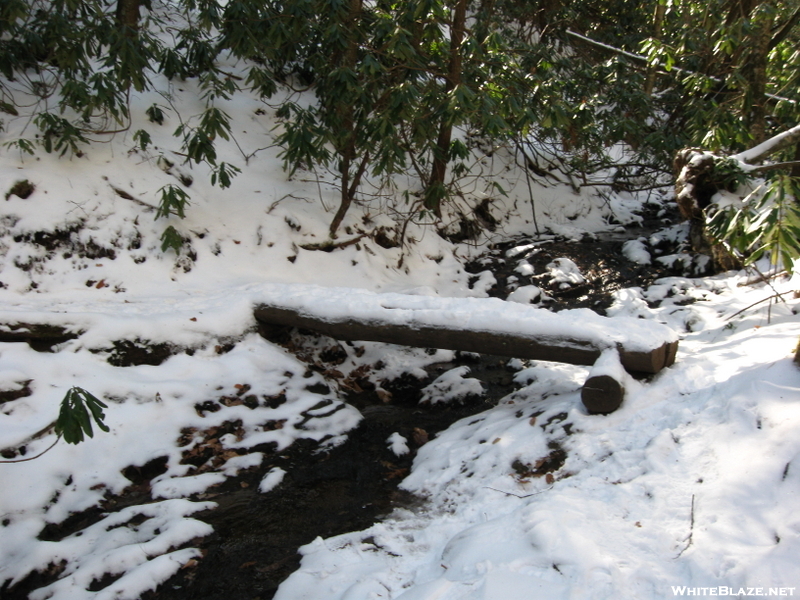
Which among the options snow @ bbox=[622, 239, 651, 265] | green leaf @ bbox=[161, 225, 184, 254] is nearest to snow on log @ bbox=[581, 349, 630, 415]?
green leaf @ bbox=[161, 225, 184, 254]

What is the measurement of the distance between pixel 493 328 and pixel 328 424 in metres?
1.49

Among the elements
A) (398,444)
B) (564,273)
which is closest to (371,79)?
(564,273)

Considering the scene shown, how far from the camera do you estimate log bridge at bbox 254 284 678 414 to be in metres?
3.62

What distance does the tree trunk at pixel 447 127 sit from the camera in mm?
6574

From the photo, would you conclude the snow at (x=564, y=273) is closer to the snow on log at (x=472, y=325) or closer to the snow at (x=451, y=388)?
the snow at (x=451, y=388)

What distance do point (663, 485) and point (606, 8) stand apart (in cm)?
1035

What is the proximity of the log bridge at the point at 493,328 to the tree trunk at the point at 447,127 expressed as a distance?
2.51m

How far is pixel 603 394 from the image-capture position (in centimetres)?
343

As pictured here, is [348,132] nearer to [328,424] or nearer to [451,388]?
[451,388]

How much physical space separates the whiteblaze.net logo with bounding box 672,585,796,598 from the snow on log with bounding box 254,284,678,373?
1827 mm

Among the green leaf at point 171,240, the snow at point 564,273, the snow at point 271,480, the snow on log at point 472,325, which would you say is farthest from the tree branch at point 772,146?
the green leaf at point 171,240

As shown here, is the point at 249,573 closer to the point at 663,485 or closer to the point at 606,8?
the point at 663,485

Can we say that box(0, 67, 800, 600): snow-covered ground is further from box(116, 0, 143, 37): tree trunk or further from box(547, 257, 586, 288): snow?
box(116, 0, 143, 37): tree trunk

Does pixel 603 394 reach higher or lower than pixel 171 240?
lower
